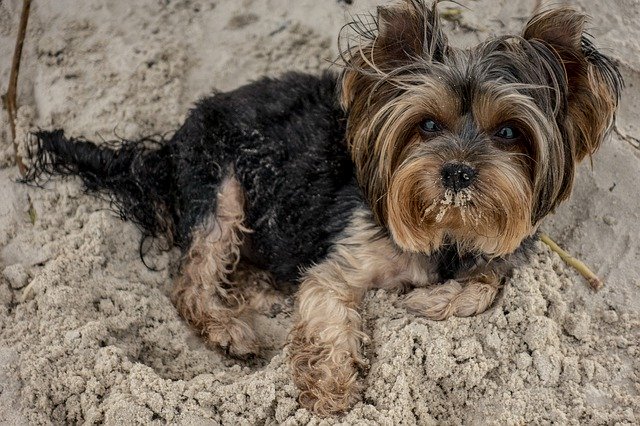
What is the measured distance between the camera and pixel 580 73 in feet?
12.4

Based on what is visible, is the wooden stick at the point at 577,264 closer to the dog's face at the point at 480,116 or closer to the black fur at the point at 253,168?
the dog's face at the point at 480,116

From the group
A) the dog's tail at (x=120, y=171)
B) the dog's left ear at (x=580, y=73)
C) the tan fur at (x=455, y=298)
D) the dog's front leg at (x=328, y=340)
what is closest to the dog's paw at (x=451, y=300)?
the tan fur at (x=455, y=298)

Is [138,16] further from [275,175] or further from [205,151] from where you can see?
[275,175]

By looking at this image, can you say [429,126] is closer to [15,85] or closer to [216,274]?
[216,274]

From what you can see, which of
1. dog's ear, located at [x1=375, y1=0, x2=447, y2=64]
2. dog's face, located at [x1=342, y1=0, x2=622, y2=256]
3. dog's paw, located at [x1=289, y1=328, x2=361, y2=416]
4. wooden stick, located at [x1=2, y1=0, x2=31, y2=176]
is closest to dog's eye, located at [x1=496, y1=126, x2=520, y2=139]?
dog's face, located at [x1=342, y1=0, x2=622, y2=256]

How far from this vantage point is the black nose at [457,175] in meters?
3.57

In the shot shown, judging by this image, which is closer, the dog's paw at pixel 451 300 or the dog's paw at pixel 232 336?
the dog's paw at pixel 451 300

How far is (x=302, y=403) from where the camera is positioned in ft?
13.7

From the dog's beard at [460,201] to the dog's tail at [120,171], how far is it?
77.1 inches

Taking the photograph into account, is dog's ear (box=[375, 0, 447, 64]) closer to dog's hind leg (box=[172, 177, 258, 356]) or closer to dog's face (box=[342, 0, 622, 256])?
dog's face (box=[342, 0, 622, 256])

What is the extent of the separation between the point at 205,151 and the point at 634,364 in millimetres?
3050

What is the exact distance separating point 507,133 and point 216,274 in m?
2.37

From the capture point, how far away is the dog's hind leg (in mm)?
4984

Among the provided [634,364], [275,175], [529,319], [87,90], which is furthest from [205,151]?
[634,364]
